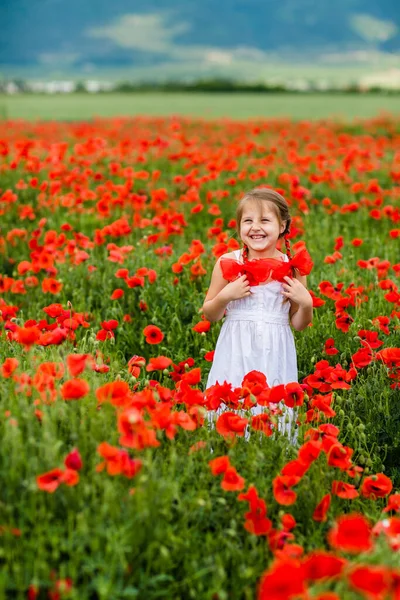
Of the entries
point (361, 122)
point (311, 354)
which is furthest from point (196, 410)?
point (361, 122)

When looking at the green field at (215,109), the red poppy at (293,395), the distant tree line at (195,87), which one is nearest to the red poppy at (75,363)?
the red poppy at (293,395)

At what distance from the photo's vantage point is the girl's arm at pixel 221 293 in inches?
138

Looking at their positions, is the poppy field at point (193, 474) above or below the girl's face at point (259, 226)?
below

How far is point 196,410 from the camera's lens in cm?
266

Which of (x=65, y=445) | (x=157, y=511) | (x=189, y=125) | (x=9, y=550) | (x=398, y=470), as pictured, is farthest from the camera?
(x=189, y=125)

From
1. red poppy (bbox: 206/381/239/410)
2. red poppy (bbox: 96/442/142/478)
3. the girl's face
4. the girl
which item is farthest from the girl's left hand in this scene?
red poppy (bbox: 96/442/142/478)

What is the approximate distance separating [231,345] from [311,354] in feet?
2.60

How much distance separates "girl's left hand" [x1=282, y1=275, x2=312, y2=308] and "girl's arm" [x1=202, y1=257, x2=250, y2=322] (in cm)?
19

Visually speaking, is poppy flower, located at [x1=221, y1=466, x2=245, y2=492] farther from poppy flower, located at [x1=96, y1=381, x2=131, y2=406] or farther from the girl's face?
the girl's face

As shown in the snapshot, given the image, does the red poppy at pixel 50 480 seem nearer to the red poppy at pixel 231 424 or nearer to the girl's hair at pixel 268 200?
the red poppy at pixel 231 424

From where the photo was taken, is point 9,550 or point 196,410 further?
point 196,410

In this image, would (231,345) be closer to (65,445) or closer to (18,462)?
(65,445)

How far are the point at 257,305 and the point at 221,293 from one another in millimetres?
216

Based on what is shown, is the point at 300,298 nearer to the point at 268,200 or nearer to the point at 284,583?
the point at 268,200
